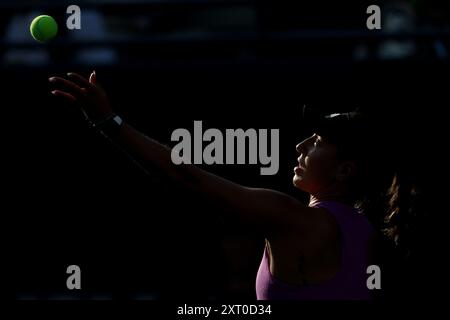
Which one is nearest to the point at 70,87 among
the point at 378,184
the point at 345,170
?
the point at 345,170

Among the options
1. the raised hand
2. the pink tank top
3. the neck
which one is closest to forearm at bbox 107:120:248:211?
the raised hand

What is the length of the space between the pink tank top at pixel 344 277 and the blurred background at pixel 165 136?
3725 mm

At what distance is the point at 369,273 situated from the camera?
3402 mm

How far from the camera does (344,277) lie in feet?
A: 10.9

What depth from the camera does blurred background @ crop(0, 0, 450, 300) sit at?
23.8ft

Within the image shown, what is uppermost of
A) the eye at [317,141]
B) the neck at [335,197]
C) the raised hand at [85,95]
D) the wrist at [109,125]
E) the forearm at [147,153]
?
the raised hand at [85,95]

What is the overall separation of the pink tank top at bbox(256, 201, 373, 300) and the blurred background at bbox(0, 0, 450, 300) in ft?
12.2

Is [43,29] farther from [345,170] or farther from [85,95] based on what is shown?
[345,170]

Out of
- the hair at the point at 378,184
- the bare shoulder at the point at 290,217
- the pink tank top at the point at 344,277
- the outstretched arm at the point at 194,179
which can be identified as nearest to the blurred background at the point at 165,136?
the hair at the point at 378,184

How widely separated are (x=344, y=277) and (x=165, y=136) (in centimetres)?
443

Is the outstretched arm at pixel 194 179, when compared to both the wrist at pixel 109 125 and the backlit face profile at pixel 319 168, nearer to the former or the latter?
the wrist at pixel 109 125

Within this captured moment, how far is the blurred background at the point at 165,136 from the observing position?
23.8ft

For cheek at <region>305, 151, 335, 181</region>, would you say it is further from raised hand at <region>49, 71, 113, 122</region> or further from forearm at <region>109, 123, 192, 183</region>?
raised hand at <region>49, 71, 113, 122</region>
